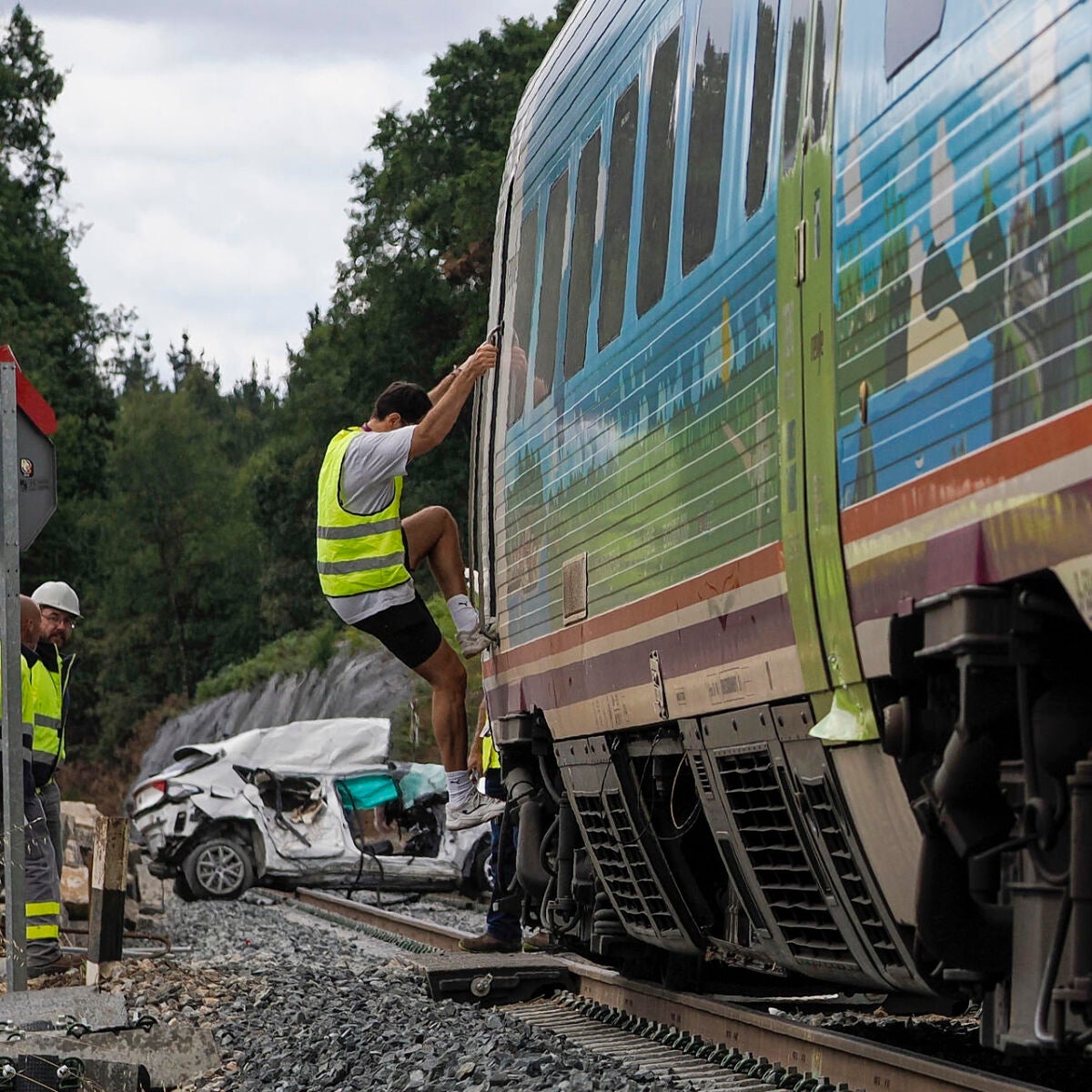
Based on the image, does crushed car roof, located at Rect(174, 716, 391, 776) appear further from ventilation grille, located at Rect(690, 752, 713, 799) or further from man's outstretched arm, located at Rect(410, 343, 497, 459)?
ventilation grille, located at Rect(690, 752, 713, 799)

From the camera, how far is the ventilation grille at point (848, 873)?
5082 millimetres

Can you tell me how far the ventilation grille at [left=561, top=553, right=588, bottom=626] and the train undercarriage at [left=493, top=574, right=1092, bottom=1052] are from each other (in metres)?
0.46

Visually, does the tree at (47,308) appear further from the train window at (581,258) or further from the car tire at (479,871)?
the train window at (581,258)

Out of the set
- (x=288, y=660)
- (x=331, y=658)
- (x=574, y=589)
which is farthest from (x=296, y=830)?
(x=288, y=660)

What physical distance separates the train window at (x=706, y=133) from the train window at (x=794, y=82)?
0.62m

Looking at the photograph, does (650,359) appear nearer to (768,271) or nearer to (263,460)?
(768,271)

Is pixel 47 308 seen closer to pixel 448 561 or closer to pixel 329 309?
pixel 329 309

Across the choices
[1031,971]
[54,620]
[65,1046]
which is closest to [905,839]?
[1031,971]

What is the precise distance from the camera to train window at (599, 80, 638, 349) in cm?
684

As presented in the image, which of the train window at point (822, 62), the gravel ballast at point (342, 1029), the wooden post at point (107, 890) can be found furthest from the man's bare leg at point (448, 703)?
the train window at point (822, 62)

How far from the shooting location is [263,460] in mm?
63844

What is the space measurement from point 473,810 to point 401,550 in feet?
4.12

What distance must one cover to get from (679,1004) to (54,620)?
212 inches

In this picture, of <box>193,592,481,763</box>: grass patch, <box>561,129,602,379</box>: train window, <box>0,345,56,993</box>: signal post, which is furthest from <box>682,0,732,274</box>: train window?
<box>193,592,481,763</box>: grass patch
